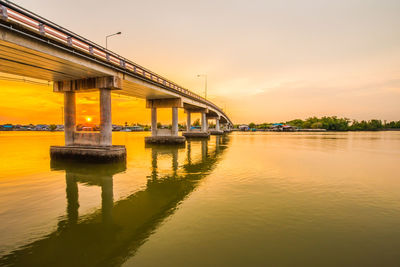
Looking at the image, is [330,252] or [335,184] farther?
[335,184]

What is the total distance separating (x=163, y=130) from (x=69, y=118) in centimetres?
2079

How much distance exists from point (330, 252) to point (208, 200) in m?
5.13

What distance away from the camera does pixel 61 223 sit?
7105mm

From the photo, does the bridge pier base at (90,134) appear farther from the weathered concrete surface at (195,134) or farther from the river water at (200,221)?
the weathered concrete surface at (195,134)

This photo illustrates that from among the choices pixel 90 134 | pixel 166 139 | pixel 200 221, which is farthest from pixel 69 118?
pixel 200 221

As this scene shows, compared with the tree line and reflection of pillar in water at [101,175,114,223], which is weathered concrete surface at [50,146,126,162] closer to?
reflection of pillar in water at [101,175,114,223]

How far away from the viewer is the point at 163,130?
40.8 meters

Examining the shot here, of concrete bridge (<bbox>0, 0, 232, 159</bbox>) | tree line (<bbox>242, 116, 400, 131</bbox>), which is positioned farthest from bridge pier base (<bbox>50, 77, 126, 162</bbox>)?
tree line (<bbox>242, 116, 400, 131</bbox>)

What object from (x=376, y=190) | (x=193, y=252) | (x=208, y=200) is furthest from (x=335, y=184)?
(x=193, y=252)

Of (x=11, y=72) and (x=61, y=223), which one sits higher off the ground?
(x=11, y=72)

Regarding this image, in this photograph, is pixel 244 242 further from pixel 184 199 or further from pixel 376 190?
pixel 376 190

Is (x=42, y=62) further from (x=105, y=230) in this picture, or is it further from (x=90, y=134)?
(x=105, y=230)

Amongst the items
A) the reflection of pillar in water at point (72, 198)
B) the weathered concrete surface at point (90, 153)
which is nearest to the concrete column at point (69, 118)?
the weathered concrete surface at point (90, 153)

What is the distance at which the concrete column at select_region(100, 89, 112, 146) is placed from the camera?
64.4ft
